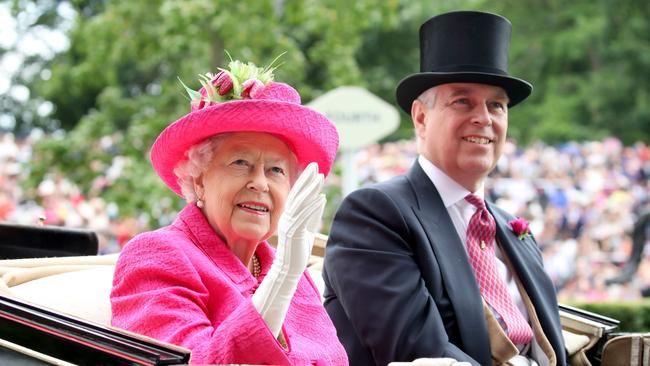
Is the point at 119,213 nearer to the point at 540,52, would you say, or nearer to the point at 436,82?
the point at 436,82

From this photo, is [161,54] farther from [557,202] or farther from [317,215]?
[317,215]

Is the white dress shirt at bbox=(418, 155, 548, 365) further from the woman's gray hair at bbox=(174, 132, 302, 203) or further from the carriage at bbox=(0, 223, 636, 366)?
the woman's gray hair at bbox=(174, 132, 302, 203)

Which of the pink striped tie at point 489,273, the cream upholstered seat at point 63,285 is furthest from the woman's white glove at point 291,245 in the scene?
the pink striped tie at point 489,273

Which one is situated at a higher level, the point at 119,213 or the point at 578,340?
the point at 119,213

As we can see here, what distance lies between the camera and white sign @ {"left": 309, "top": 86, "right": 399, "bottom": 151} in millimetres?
7527

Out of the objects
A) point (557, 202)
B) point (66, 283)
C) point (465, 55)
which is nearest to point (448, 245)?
point (465, 55)

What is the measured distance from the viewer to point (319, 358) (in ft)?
8.48

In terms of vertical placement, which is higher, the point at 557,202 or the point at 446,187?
the point at 557,202

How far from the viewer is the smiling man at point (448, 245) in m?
3.05

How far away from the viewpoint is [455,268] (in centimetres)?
315

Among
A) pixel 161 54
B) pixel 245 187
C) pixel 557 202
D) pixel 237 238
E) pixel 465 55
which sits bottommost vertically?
pixel 237 238

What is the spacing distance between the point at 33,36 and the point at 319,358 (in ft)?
37.4

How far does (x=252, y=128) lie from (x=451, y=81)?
1.03m

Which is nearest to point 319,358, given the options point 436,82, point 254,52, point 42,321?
point 42,321
